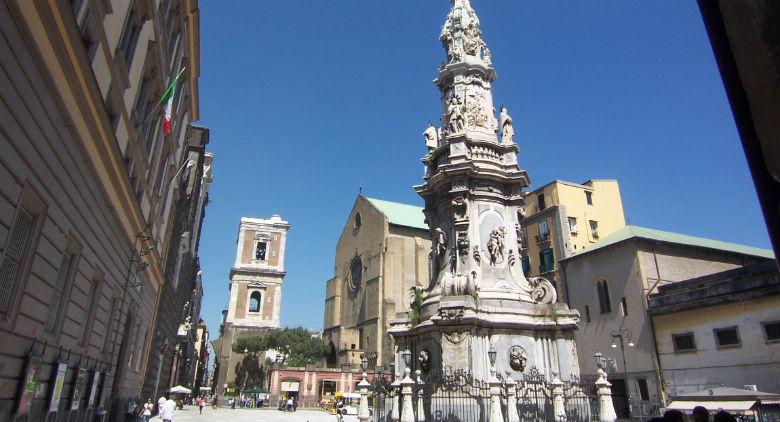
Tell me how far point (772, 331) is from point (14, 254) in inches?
1242

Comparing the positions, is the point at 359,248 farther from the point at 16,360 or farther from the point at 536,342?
the point at 16,360

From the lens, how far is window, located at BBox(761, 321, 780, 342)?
25203 mm

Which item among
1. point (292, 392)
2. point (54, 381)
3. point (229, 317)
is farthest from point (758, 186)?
point (229, 317)

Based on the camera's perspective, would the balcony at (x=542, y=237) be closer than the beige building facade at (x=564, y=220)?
No

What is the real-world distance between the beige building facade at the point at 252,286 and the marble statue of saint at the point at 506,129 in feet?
179

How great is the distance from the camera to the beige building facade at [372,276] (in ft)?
182

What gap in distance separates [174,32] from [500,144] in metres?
12.6

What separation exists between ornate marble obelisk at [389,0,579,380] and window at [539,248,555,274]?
21.1 m

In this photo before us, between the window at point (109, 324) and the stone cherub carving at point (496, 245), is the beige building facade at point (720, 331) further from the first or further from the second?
the window at point (109, 324)

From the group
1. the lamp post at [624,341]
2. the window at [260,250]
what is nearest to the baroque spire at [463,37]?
the lamp post at [624,341]

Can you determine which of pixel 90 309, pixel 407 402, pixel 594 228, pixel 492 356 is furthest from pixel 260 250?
pixel 492 356

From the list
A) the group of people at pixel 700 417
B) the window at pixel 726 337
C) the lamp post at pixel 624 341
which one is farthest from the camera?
the lamp post at pixel 624 341

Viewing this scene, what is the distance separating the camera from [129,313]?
659 inches

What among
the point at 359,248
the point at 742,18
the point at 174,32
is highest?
the point at 359,248
